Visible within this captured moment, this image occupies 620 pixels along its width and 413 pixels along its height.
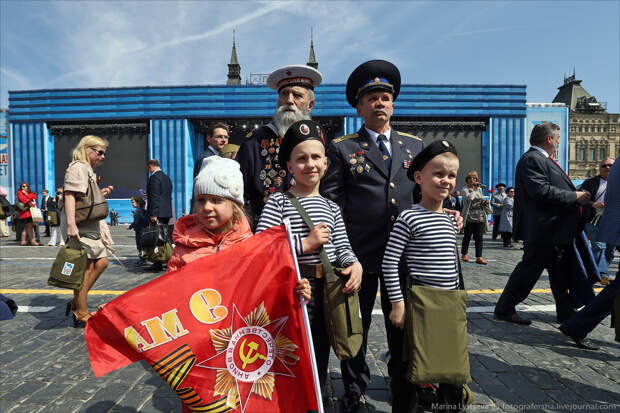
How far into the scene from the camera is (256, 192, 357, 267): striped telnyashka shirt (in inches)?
76.4

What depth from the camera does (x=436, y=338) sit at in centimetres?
183

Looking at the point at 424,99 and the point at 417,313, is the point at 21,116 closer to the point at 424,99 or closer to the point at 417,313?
the point at 424,99

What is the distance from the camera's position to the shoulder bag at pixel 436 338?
1818mm

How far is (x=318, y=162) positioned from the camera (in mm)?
1956

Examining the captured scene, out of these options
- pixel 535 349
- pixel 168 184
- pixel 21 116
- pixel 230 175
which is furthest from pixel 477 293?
pixel 21 116

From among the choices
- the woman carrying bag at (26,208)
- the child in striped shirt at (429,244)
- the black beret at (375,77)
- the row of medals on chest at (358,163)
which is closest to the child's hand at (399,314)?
the child in striped shirt at (429,244)

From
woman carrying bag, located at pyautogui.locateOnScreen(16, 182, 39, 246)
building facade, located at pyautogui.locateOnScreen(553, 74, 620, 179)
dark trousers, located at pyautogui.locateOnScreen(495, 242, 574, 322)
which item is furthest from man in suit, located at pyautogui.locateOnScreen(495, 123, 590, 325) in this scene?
building facade, located at pyautogui.locateOnScreen(553, 74, 620, 179)

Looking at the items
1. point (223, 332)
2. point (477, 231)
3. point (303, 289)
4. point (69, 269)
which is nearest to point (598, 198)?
point (477, 231)

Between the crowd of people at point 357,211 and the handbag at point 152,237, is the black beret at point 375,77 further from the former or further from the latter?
the handbag at point 152,237

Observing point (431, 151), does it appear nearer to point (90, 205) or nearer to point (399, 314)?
point (399, 314)

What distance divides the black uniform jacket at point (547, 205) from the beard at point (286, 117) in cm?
257

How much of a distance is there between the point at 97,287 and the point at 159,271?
1470 millimetres

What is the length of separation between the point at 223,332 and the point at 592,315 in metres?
3.12

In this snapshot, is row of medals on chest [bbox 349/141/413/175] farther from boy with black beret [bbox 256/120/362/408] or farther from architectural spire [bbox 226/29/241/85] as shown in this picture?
architectural spire [bbox 226/29/241/85]
